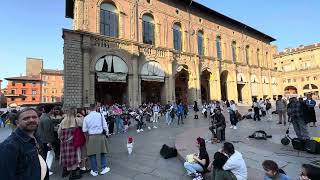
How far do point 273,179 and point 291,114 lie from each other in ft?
18.0

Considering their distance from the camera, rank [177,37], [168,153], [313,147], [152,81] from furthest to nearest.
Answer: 1. [177,37]
2. [152,81]
3. [168,153]
4. [313,147]

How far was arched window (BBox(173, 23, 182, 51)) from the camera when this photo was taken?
28.0 meters

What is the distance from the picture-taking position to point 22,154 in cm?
233

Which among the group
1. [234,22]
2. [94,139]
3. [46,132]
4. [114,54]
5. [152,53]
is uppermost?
[234,22]

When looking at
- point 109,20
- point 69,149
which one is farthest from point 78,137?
A: point 109,20

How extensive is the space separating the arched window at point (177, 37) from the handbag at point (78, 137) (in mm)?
22739

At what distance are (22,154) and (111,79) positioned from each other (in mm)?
19113

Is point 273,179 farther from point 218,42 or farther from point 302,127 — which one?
point 218,42

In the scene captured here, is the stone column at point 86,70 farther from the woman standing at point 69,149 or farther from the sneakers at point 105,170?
the sneakers at point 105,170

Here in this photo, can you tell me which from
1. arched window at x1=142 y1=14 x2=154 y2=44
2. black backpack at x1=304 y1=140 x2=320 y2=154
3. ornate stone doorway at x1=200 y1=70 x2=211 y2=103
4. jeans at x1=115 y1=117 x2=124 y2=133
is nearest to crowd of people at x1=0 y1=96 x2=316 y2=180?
black backpack at x1=304 y1=140 x2=320 y2=154

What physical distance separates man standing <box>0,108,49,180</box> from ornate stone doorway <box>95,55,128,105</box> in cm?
1811

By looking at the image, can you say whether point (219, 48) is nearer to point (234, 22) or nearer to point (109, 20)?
point (234, 22)

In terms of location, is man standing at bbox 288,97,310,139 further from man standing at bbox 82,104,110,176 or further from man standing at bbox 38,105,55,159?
man standing at bbox 38,105,55,159

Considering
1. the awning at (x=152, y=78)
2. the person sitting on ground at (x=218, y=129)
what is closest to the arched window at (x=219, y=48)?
the awning at (x=152, y=78)
